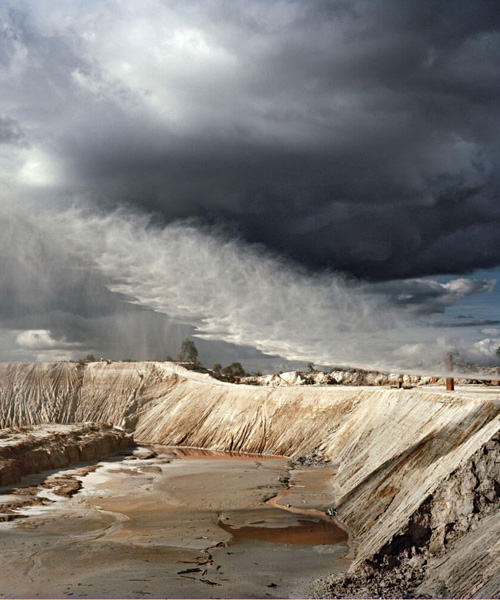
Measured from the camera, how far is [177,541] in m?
22.0

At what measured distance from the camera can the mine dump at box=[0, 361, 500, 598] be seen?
52.9ft

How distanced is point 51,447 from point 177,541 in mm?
24803

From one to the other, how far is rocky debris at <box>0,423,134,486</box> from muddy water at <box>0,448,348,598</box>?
15.3 ft

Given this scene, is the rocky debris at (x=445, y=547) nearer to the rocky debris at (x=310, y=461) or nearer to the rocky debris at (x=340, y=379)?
the rocky debris at (x=310, y=461)

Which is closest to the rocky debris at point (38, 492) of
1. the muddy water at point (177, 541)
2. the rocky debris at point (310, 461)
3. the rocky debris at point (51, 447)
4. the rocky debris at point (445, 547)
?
the muddy water at point (177, 541)

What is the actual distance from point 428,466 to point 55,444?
3244 centimetres

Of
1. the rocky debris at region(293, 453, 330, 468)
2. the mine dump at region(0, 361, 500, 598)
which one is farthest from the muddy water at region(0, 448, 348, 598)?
the rocky debris at region(293, 453, 330, 468)

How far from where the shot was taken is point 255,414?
56.8m

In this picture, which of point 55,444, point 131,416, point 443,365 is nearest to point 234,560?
point 443,365

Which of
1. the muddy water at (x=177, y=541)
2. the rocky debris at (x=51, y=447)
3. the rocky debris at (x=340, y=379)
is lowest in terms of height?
the rocky debris at (x=51, y=447)

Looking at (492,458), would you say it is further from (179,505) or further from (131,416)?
(131,416)

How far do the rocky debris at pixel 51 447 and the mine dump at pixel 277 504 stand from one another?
17 cm

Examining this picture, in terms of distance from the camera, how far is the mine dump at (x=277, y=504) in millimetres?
16125

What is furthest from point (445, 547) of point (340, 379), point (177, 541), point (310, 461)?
point (340, 379)
